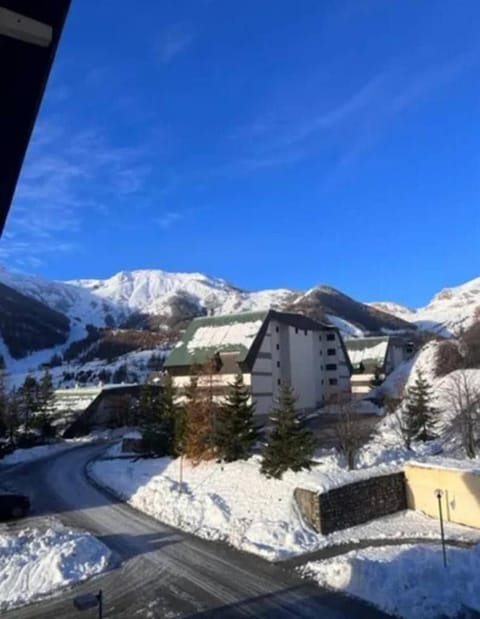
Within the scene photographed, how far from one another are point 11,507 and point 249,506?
31.9ft

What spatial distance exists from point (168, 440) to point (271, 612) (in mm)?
20139

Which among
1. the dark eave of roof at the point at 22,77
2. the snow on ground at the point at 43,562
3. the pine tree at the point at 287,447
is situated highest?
the dark eave of roof at the point at 22,77

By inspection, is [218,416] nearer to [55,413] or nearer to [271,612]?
[271,612]

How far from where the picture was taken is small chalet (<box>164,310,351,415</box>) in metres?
41.3

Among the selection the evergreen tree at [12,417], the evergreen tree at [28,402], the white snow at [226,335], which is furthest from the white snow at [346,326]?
the evergreen tree at [12,417]

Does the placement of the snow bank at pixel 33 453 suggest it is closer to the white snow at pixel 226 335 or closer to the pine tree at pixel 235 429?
A: the white snow at pixel 226 335

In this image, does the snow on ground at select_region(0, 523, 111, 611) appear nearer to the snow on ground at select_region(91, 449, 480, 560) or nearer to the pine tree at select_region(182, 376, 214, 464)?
the snow on ground at select_region(91, 449, 480, 560)

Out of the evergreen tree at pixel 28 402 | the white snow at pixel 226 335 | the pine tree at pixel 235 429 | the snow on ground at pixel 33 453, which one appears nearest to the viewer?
the pine tree at pixel 235 429

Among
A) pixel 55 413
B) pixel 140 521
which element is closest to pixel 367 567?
pixel 140 521

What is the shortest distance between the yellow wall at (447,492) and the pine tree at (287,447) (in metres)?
4.07

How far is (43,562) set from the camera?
1426 centimetres

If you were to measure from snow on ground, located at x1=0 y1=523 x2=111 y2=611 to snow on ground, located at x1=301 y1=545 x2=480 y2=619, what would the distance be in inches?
238

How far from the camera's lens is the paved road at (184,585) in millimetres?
11398

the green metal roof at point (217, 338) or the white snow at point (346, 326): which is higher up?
the white snow at point (346, 326)
